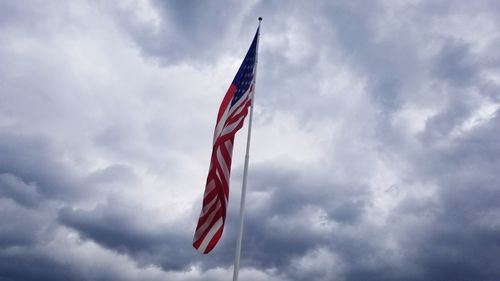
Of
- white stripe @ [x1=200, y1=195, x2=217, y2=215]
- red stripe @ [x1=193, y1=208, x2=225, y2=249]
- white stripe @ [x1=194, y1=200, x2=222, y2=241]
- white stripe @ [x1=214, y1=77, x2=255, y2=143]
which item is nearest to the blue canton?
white stripe @ [x1=214, y1=77, x2=255, y2=143]

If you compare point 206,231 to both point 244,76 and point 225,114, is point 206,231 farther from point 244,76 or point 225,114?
point 244,76

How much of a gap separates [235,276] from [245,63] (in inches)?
427

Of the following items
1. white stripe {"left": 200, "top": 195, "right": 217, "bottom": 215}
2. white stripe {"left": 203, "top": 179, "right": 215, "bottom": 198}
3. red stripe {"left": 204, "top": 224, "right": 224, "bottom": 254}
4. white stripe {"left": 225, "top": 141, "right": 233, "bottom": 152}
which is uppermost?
white stripe {"left": 225, "top": 141, "right": 233, "bottom": 152}

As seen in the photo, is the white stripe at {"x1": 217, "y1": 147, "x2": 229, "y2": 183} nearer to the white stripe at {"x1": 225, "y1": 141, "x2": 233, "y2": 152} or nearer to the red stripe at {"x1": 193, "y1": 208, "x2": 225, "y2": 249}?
the white stripe at {"x1": 225, "y1": 141, "x2": 233, "y2": 152}

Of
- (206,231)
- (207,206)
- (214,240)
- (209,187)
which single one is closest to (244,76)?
(209,187)

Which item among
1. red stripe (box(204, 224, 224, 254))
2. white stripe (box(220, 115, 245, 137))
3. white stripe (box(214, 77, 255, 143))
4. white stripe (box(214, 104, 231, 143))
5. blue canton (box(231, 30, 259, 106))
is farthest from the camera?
blue canton (box(231, 30, 259, 106))

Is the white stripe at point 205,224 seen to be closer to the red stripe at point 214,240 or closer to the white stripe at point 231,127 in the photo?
the red stripe at point 214,240

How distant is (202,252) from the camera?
19375mm

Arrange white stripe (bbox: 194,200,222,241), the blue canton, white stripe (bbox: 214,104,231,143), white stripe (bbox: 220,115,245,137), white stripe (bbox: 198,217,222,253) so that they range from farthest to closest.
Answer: the blue canton < white stripe (bbox: 214,104,231,143) < white stripe (bbox: 220,115,245,137) < white stripe (bbox: 194,200,222,241) < white stripe (bbox: 198,217,222,253)

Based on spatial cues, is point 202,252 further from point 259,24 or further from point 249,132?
point 259,24

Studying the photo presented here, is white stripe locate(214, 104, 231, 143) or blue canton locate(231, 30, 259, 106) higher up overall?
blue canton locate(231, 30, 259, 106)

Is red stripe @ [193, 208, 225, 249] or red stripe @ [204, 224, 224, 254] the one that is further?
red stripe @ [193, 208, 225, 249]

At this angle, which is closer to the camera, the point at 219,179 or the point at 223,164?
the point at 219,179

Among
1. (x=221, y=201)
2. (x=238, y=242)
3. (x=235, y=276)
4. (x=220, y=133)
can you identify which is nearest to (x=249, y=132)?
(x=220, y=133)
